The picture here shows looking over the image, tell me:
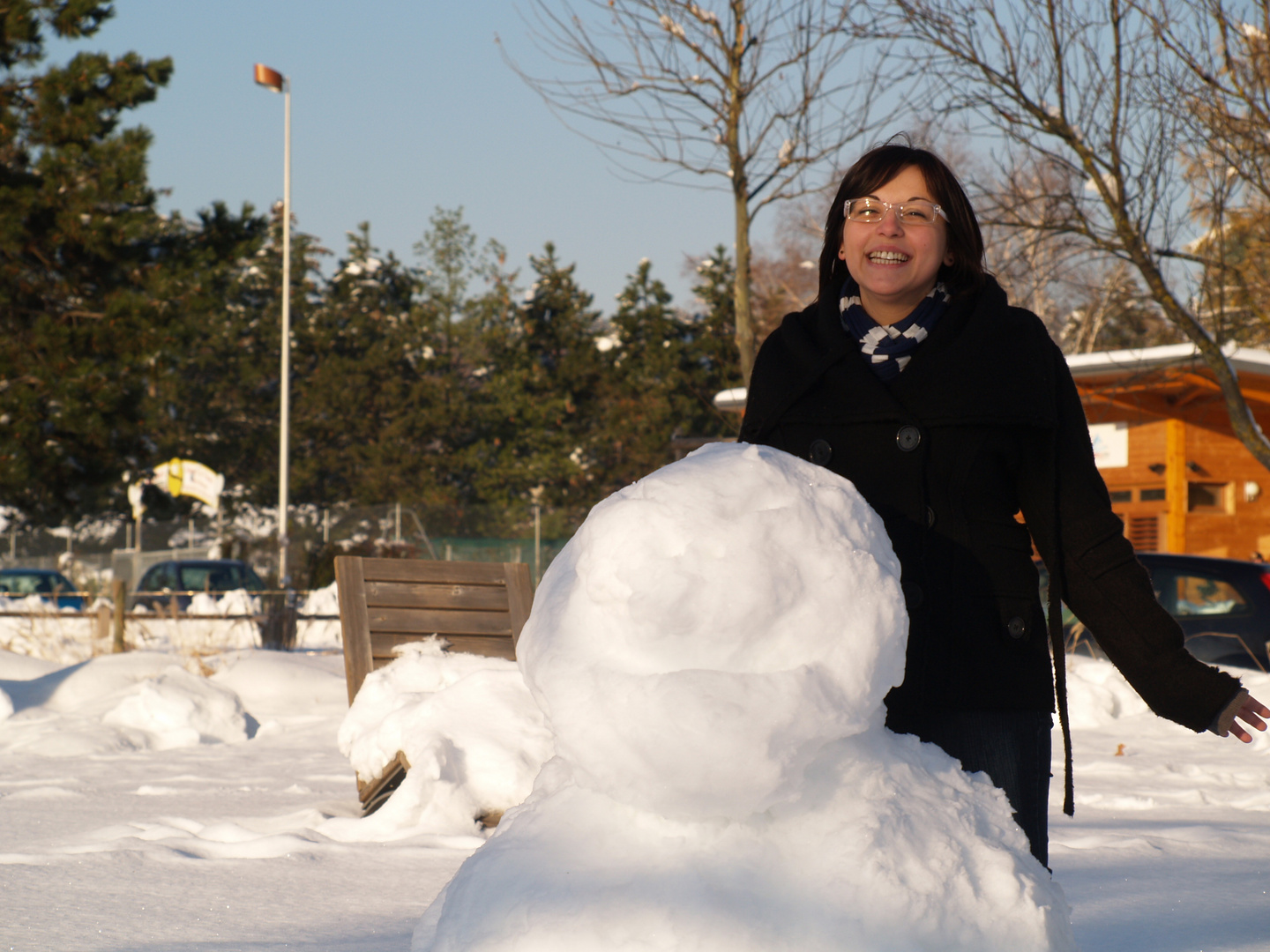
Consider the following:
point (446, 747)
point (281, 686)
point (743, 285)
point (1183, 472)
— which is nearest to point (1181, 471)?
point (1183, 472)

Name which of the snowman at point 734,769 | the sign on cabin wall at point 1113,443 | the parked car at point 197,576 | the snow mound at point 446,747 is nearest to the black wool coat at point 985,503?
the snowman at point 734,769

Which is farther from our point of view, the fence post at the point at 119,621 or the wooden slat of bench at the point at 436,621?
the fence post at the point at 119,621

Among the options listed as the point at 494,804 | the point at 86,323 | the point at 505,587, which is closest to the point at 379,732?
the point at 494,804

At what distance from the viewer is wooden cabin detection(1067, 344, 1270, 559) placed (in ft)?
60.4

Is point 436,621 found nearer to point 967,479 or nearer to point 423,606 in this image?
point 423,606

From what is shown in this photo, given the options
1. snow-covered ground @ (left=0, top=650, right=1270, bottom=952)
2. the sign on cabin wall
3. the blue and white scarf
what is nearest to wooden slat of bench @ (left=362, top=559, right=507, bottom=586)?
snow-covered ground @ (left=0, top=650, right=1270, bottom=952)

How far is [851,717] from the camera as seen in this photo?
1.63 metres

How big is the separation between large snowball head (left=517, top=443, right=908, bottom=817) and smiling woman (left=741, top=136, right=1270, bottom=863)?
34 cm

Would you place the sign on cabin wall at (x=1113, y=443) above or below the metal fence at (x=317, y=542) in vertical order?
above

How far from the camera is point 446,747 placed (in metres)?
4.93

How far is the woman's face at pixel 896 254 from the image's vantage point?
2203 mm

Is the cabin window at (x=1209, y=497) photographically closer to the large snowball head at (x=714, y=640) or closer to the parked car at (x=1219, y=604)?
the parked car at (x=1219, y=604)

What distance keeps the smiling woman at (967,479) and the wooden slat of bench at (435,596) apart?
13.4 ft

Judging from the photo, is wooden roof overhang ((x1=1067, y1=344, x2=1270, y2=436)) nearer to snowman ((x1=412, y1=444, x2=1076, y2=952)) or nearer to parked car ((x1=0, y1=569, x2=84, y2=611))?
snowman ((x1=412, y1=444, x2=1076, y2=952))
